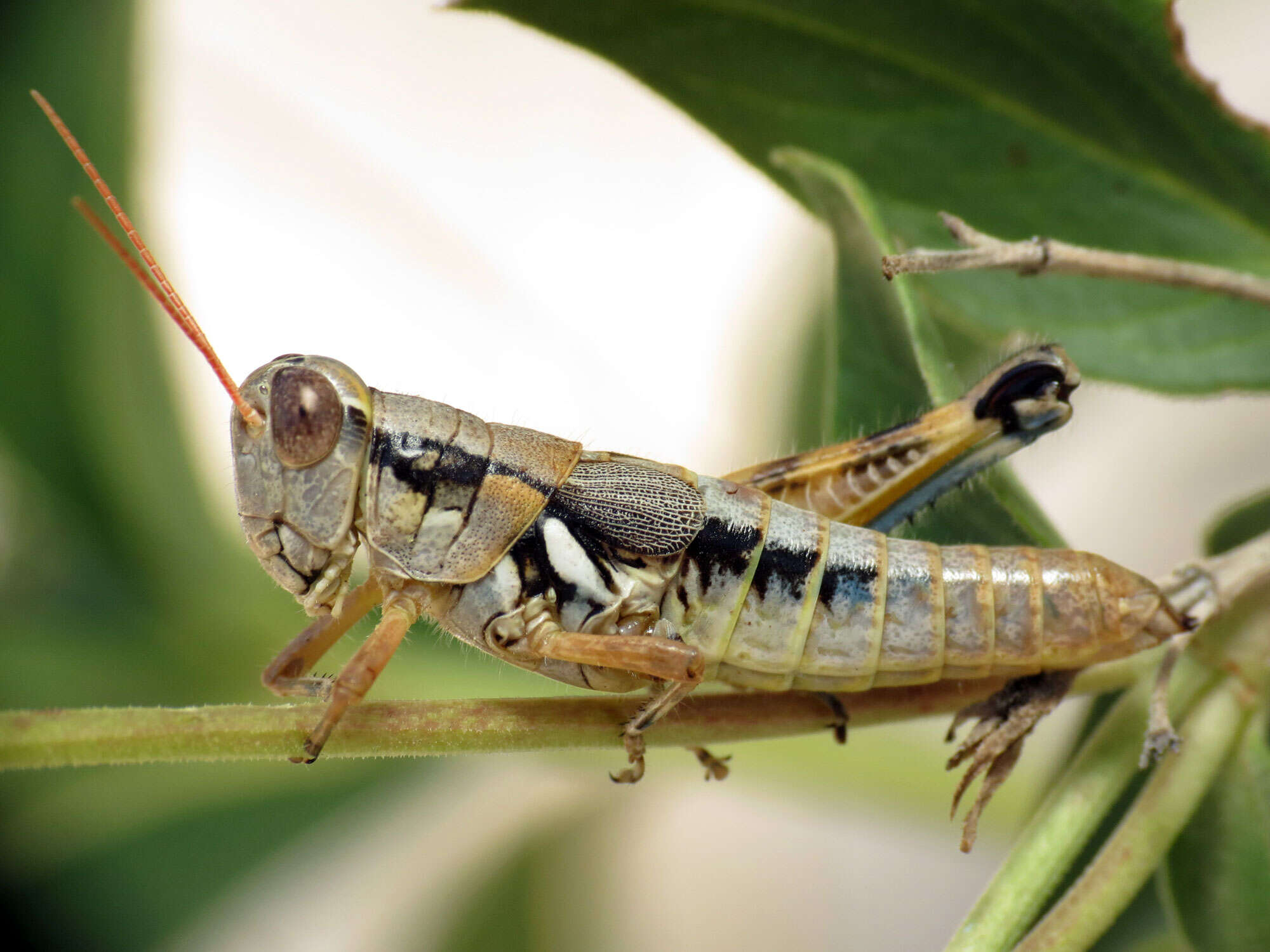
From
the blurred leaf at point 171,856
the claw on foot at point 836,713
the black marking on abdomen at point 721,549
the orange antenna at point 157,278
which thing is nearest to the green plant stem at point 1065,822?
the claw on foot at point 836,713

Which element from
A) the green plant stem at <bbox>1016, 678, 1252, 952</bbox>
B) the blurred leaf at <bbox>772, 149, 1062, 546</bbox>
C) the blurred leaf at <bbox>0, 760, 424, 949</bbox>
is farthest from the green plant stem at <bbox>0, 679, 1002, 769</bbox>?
the blurred leaf at <bbox>0, 760, 424, 949</bbox>

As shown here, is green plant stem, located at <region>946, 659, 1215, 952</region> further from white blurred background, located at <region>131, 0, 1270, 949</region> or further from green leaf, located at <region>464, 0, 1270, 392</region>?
white blurred background, located at <region>131, 0, 1270, 949</region>

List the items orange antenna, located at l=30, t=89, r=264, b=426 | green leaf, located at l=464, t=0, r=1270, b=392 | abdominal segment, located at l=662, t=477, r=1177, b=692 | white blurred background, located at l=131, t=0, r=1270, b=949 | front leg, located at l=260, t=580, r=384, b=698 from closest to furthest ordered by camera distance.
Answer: orange antenna, located at l=30, t=89, r=264, b=426 → abdominal segment, located at l=662, t=477, r=1177, b=692 → front leg, located at l=260, t=580, r=384, b=698 → green leaf, located at l=464, t=0, r=1270, b=392 → white blurred background, located at l=131, t=0, r=1270, b=949

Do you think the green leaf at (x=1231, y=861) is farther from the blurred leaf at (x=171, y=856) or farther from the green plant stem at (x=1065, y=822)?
the blurred leaf at (x=171, y=856)

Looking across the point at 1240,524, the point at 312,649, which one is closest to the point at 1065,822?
the point at 1240,524

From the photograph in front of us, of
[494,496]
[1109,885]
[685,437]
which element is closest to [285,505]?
[494,496]

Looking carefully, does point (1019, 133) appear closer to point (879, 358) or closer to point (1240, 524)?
point (879, 358)

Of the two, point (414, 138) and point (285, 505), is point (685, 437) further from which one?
point (285, 505)

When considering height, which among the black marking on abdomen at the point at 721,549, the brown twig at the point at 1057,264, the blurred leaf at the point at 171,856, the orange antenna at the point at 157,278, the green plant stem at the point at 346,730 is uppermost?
the brown twig at the point at 1057,264

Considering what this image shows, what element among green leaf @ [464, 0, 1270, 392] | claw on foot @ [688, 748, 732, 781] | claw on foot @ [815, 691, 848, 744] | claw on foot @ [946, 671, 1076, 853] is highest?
green leaf @ [464, 0, 1270, 392]
